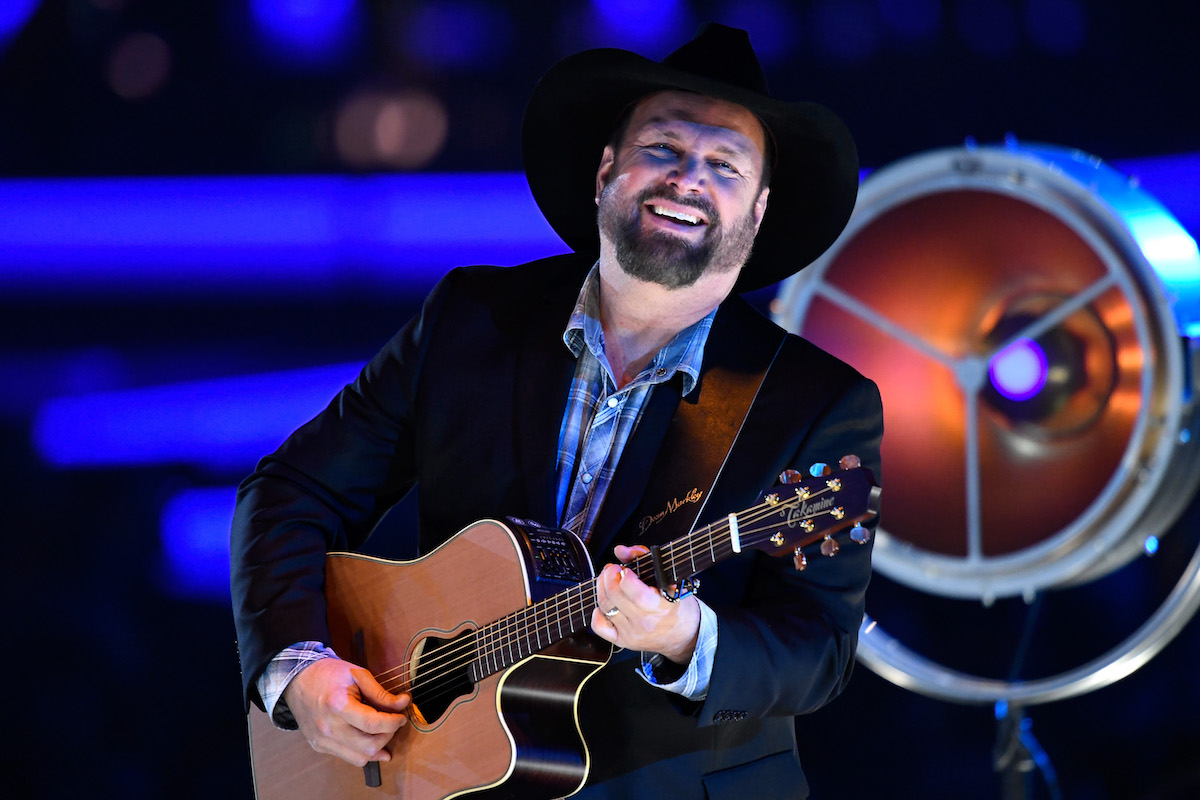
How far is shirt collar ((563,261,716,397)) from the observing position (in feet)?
7.32

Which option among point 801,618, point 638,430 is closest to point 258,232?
point 638,430

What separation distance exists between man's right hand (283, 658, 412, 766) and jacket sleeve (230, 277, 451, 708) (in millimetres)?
170

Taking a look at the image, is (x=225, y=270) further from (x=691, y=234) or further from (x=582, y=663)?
(x=582, y=663)

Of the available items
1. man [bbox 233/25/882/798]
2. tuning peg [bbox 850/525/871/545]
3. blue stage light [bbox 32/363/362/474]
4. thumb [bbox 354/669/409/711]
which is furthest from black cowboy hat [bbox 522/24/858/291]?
blue stage light [bbox 32/363/362/474]

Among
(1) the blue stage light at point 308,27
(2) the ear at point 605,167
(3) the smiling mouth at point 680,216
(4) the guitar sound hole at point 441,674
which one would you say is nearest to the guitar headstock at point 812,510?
(4) the guitar sound hole at point 441,674

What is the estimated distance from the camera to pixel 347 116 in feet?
12.5

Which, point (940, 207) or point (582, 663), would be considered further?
point (940, 207)

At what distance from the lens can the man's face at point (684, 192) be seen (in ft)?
7.54

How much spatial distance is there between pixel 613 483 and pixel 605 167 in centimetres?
79

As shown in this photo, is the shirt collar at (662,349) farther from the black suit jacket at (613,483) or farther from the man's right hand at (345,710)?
the man's right hand at (345,710)

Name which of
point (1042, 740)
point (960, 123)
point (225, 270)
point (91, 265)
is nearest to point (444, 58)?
point (225, 270)

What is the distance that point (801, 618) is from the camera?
203cm

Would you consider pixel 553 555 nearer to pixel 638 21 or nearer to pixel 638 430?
pixel 638 430

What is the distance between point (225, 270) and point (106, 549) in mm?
946
